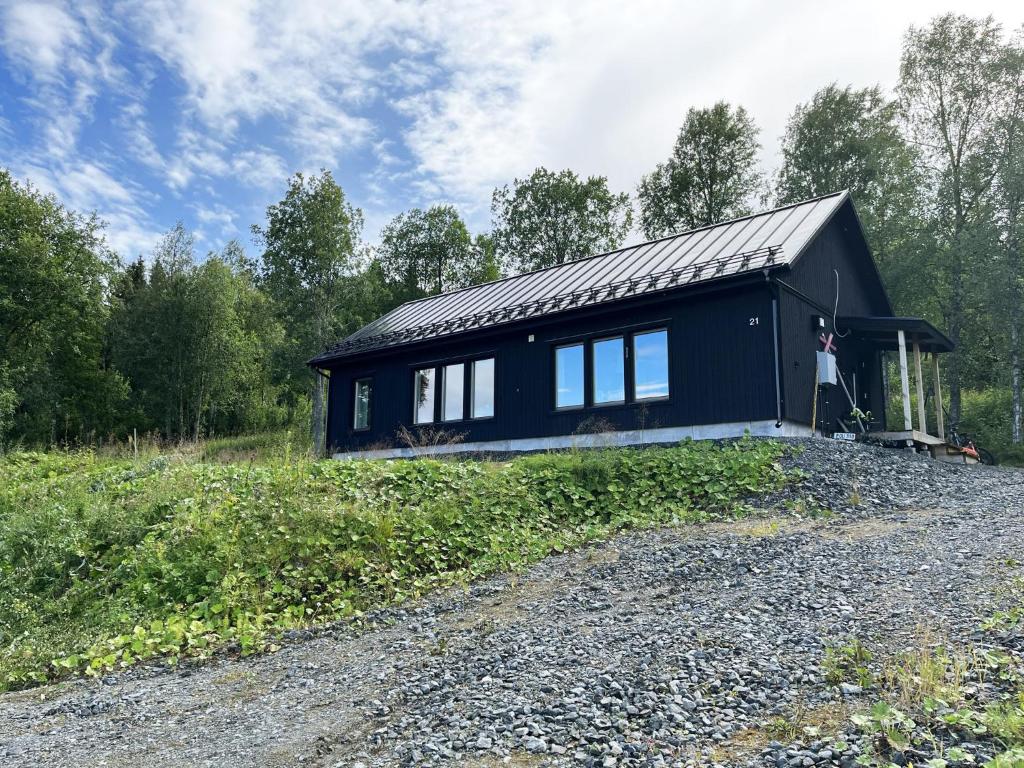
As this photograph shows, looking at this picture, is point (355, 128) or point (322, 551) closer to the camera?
point (322, 551)

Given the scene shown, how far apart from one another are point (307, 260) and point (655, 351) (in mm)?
16608

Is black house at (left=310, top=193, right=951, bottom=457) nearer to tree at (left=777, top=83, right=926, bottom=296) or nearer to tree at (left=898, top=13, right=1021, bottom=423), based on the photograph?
tree at (left=898, top=13, right=1021, bottom=423)

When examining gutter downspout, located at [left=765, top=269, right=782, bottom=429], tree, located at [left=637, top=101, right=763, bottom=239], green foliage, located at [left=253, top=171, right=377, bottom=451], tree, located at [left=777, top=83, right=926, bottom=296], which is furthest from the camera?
tree, located at [left=637, top=101, right=763, bottom=239]

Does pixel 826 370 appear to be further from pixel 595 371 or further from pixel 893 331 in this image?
pixel 595 371

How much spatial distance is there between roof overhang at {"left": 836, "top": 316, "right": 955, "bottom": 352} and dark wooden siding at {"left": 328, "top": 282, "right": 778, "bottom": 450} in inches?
131

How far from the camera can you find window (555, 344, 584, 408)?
14.2 m

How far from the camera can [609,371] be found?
13.9 meters

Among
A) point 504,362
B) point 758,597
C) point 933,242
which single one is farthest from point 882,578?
point 933,242

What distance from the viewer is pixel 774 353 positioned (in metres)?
12.1

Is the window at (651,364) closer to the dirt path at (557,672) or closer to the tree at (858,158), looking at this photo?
the dirt path at (557,672)

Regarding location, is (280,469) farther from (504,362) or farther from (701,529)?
(504,362)

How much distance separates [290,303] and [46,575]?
2003 centimetres

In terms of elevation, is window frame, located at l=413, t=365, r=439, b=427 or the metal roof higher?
the metal roof

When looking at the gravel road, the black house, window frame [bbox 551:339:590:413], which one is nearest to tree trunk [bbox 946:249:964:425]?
the black house
